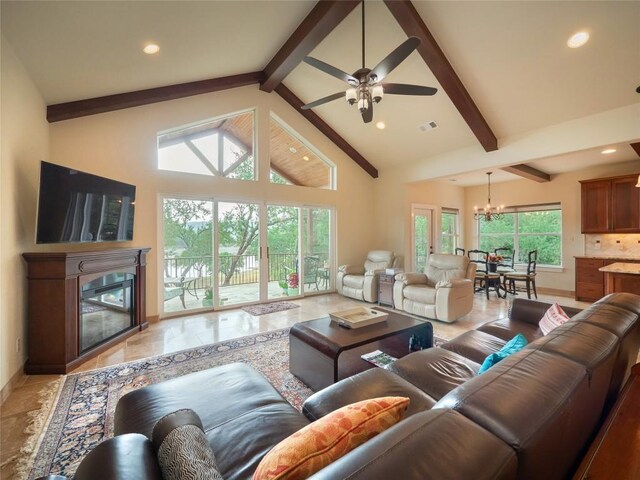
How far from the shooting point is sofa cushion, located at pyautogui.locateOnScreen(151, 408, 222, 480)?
→ 29.9 inches

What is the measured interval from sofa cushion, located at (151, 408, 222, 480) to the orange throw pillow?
16 cm

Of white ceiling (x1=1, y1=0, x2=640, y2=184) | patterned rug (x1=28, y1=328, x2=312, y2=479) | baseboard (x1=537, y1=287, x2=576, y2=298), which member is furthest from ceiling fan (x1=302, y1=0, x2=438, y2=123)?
baseboard (x1=537, y1=287, x2=576, y2=298)

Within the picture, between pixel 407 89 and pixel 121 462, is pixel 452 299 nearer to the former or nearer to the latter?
pixel 407 89

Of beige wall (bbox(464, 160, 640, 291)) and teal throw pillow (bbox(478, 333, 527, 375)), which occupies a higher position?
beige wall (bbox(464, 160, 640, 291))

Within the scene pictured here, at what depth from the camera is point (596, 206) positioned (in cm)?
586

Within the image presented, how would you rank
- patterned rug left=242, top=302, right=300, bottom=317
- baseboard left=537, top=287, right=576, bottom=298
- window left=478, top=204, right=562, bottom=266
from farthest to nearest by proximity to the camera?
window left=478, top=204, right=562, bottom=266, baseboard left=537, top=287, right=576, bottom=298, patterned rug left=242, top=302, right=300, bottom=317

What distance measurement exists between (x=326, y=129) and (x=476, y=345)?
519 centimetres

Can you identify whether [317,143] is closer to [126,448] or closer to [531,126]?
[531,126]

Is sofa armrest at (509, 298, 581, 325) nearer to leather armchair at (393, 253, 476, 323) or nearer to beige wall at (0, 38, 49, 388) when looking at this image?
leather armchair at (393, 253, 476, 323)

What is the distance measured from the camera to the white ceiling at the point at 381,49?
2.69m

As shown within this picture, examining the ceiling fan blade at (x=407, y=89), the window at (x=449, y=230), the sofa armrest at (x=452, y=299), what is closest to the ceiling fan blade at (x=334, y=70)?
the ceiling fan blade at (x=407, y=89)

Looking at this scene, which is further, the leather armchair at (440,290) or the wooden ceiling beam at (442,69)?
the leather armchair at (440,290)

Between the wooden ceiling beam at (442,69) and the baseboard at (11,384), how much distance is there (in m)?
5.07

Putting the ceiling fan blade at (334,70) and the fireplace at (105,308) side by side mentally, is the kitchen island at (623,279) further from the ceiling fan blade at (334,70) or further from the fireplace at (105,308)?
the fireplace at (105,308)
